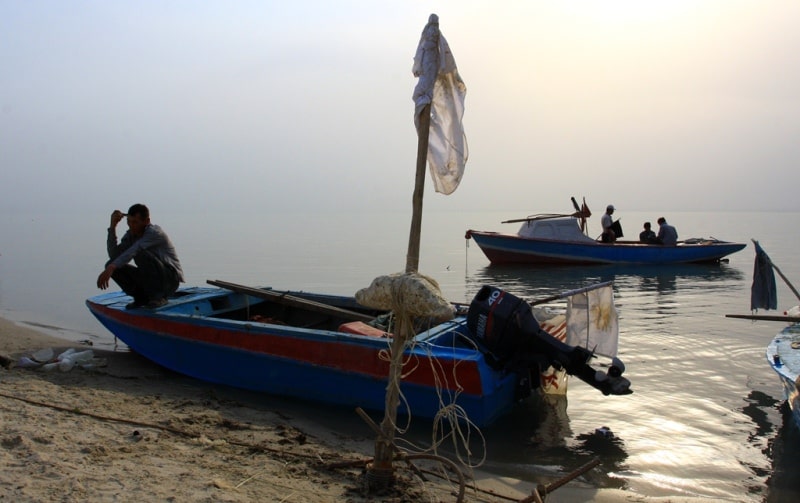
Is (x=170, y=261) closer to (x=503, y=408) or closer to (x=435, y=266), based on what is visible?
(x=503, y=408)

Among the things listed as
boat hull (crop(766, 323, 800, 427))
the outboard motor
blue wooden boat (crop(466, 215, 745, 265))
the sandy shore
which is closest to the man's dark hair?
the sandy shore

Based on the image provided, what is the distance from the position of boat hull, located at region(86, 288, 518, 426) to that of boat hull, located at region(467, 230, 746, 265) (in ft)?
60.2

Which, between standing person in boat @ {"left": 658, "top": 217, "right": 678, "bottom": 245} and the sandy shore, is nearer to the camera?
the sandy shore

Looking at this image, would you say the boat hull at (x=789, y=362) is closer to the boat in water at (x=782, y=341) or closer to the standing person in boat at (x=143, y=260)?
the boat in water at (x=782, y=341)

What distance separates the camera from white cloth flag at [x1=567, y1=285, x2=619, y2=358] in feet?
22.2

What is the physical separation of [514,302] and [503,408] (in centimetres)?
112

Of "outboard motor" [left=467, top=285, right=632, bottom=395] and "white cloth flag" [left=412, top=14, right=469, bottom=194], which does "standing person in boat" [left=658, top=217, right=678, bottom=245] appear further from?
"white cloth flag" [left=412, top=14, right=469, bottom=194]

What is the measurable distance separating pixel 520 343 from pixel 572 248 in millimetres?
19417

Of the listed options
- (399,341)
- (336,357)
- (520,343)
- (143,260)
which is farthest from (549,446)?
(143,260)

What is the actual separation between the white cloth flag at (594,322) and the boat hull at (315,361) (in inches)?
38.0

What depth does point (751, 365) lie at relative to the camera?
951 cm

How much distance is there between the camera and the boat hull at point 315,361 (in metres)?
5.92

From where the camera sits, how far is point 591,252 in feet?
80.9

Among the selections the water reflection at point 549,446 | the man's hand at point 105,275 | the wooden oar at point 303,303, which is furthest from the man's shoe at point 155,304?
the water reflection at point 549,446
